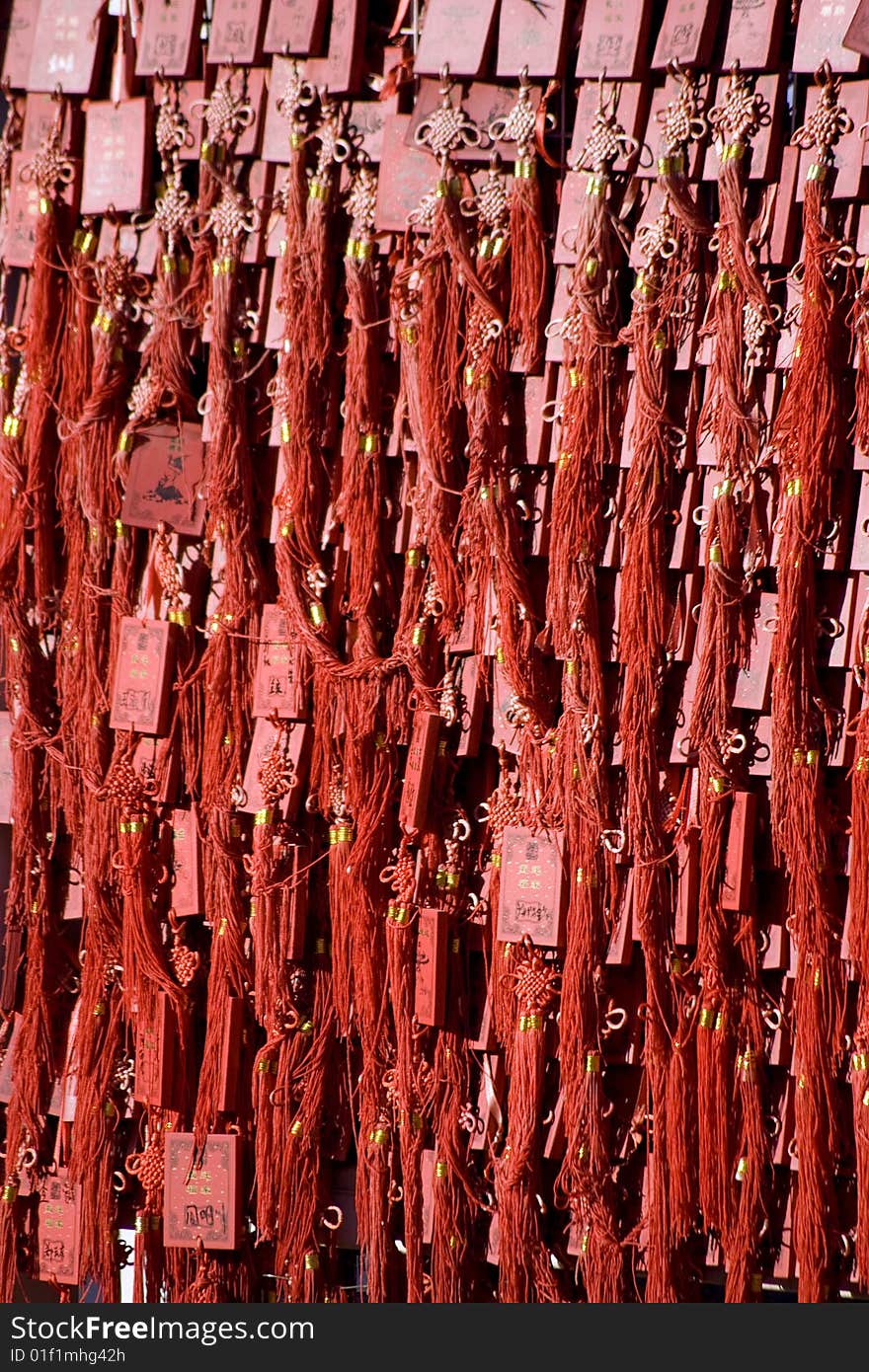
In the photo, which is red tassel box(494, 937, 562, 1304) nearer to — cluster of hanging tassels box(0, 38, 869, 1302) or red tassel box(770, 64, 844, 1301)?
cluster of hanging tassels box(0, 38, 869, 1302)

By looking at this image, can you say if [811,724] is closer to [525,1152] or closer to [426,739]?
[426,739]

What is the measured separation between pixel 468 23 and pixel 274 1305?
1281 mm

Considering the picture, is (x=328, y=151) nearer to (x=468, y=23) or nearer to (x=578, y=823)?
(x=468, y=23)

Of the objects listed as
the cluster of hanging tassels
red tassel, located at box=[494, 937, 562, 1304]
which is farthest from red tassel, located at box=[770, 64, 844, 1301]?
red tassel, located at box=[494, 937, 562, 1304]

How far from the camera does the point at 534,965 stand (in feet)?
4.76

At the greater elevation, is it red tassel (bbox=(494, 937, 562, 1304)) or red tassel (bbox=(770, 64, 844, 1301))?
red tassel (bbox=(770, 64, 844, 1301))

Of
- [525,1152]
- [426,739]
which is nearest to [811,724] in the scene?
[426,739]

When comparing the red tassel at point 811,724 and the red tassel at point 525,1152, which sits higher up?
the red tassel at point 811,724

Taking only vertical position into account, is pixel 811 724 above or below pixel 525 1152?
above

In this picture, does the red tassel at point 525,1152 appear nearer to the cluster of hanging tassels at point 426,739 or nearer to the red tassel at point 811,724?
the cluster of hanging tassels at point 426,739

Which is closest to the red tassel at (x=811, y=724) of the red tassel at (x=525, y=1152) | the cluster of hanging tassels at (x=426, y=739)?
the cluster of hanging tassels at (x=426, y=739)

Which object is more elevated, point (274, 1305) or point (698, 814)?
point (698, 814)

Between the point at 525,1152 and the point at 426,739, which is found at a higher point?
the point at 426,739

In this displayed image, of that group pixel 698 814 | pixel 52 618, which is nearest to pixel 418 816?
pixel 698 814
